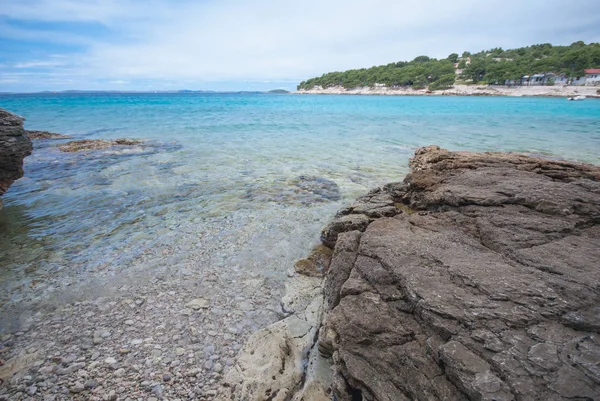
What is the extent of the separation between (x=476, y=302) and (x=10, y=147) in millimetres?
14434

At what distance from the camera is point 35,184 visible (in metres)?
12.4

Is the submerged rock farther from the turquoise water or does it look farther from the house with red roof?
the house with red roof

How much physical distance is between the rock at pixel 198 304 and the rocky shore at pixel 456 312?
56.6 inches

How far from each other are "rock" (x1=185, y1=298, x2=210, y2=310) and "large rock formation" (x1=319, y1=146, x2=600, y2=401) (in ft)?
8.05

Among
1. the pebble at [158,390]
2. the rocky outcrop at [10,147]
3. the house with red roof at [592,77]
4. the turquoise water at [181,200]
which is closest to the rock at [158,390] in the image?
the pebble at [158,390]

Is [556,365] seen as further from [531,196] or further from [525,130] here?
[525,130]

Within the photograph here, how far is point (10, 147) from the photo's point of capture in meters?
10.1

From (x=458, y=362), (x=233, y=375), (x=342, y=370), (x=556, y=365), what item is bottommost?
(x=233, y=375)

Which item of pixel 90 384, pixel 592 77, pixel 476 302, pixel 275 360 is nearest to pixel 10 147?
pixel 90 384

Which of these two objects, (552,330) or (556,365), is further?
(552,330)

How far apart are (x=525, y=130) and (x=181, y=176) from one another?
33360 mm

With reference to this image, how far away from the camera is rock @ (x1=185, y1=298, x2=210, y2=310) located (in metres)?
5.50

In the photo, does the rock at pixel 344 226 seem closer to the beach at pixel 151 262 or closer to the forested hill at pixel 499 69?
the beach at pixel 151 262

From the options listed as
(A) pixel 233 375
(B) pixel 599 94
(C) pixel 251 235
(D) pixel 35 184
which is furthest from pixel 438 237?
(B) pixel 599 94
